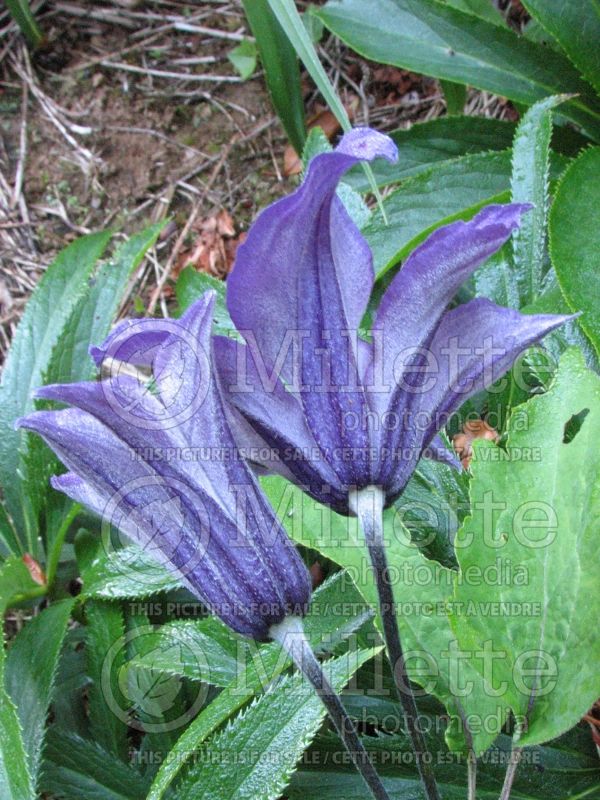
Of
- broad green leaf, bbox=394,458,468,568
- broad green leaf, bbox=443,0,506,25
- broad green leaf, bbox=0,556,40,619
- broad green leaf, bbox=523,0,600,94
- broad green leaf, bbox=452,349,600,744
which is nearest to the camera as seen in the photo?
broad green leaf, bbox=452,349,600,744

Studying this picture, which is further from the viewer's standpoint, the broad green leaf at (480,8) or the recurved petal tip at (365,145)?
the broad green leaf at (480,8)

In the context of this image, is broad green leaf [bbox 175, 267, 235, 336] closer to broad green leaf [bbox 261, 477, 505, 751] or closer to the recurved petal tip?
broad green leaf [bbox 261, 477, 505, 751]

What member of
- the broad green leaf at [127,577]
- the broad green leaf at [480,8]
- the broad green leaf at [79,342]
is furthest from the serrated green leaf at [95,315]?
the broad green leaf at [480,8]

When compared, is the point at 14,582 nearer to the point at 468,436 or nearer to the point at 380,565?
the point at 468,436

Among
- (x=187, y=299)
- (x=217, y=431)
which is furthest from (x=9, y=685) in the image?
(x=217, y=431)

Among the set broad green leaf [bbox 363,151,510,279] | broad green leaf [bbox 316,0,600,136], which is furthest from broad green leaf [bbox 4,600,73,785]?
broad green leaf [bbox 316,0,600,136]

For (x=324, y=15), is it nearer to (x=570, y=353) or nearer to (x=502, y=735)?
(x=570, y=353)

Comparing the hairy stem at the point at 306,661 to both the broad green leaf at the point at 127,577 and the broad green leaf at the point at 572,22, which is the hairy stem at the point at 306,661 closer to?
the broad green leaf at the point at 127,577
